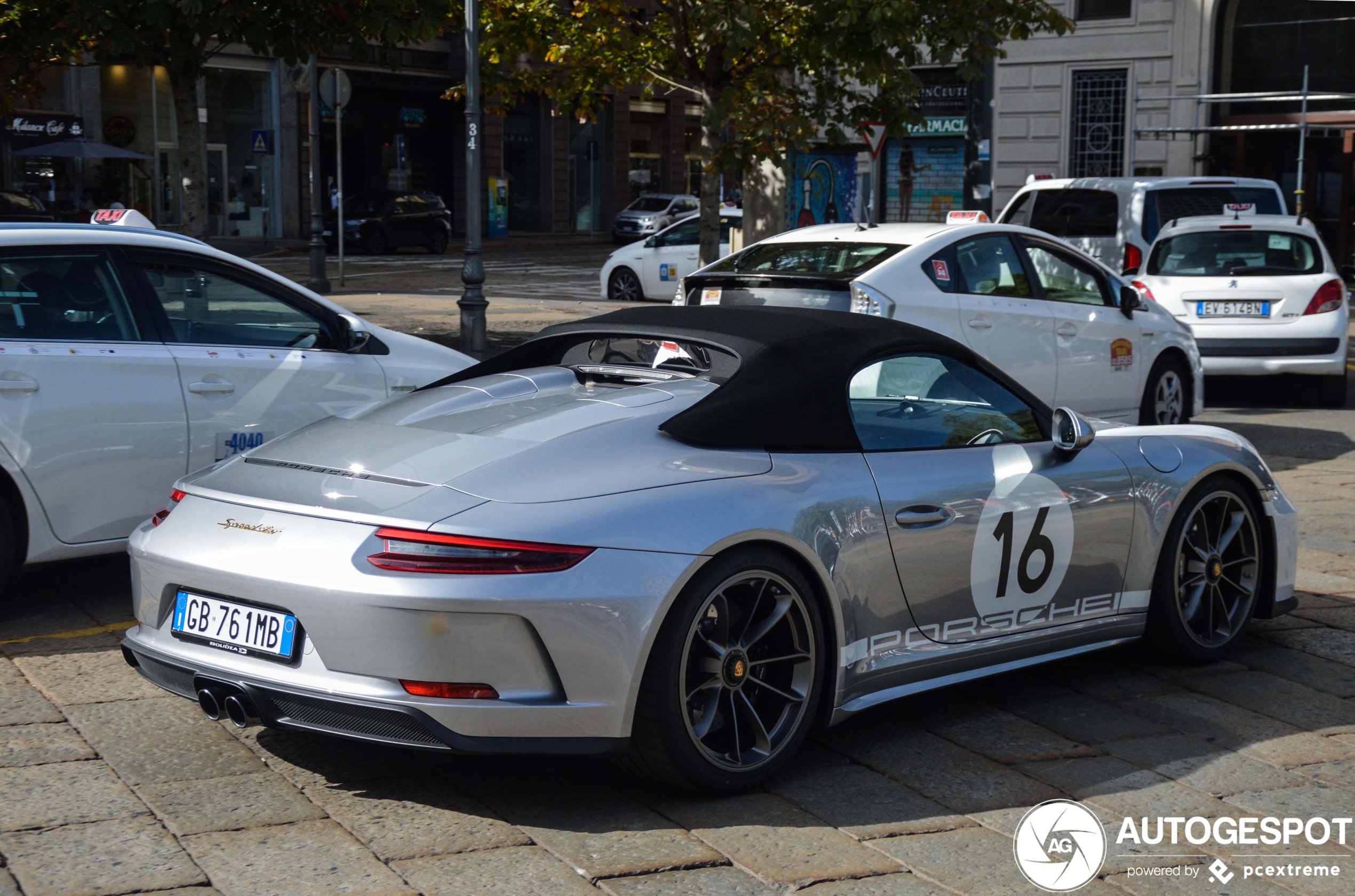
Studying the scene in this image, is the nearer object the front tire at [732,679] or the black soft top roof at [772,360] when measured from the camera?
the front tire at [732,679]

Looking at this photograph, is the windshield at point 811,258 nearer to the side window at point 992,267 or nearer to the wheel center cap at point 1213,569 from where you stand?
the side window at point 992,267

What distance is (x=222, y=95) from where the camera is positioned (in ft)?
134

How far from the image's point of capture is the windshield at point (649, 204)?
1858 inches

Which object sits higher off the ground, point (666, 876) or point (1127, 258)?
point (1127, 258)

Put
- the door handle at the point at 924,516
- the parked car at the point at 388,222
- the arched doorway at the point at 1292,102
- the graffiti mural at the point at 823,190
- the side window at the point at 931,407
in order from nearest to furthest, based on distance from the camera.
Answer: the door handle at the point at 924,516 < the side window at the point at 931,407 < the graffiti mural at the point at 823,190 < the arched doorway at the point at 1292,102 < the parked car at the point at 388,222

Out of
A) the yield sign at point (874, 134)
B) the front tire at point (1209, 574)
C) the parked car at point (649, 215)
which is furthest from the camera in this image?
the parked car at point (649, 215)

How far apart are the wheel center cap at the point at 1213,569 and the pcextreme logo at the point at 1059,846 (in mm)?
1676

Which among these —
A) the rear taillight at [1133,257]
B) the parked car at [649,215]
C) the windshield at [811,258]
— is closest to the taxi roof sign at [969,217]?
the windshield at [811,258]

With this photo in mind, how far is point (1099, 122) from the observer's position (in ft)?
104

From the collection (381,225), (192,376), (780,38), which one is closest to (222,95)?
(381,225)

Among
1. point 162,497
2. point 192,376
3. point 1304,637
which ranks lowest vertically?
point 1304,637

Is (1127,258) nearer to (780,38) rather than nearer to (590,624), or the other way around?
(780,38)

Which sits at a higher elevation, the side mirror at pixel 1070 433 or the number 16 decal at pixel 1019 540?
the side mirror at pixel 1070 433

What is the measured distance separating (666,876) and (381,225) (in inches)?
1434
